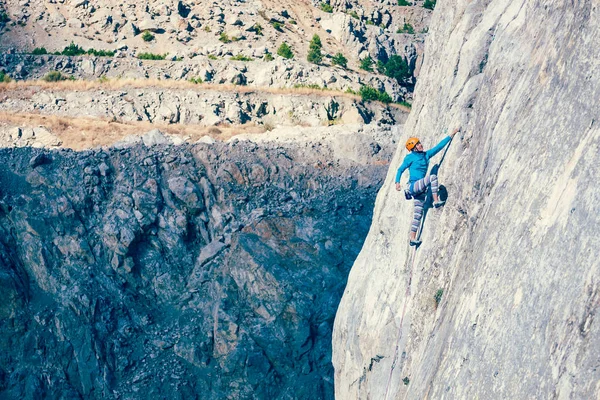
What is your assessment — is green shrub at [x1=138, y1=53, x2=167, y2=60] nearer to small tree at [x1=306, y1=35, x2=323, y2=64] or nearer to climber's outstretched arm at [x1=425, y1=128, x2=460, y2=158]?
small tree at [x1=306, y1=35, x2=323, y2=64]

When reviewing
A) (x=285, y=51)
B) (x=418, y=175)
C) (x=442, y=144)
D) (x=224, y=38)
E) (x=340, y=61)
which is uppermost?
(x=442, y=144)

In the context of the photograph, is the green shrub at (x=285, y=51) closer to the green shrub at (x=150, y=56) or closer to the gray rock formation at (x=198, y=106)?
the gray rock formation at (x=198, y=106)

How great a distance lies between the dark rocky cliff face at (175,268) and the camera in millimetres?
30547

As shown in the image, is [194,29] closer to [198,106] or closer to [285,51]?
[285,51]

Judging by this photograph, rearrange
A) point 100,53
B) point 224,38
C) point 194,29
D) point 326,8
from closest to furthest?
point 100,53, point 224,38, point 194,29, point 326,8

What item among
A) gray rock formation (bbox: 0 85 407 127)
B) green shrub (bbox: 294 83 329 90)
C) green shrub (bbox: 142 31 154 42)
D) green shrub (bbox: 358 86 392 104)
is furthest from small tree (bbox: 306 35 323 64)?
green shrub (bbox: 142 31 154 42)

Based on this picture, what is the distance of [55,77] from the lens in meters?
49.0

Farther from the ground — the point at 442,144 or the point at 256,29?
the point at 442,144

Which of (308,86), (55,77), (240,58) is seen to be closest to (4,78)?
(55,77)

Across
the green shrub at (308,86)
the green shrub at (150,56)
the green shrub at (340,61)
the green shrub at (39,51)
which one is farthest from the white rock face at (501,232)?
the green shrub at (39,51)

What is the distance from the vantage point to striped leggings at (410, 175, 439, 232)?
17609 millimetres

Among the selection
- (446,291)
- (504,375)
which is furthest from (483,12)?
(504,375)

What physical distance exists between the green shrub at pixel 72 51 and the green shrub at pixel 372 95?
1877cm

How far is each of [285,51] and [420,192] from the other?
1450 inches
